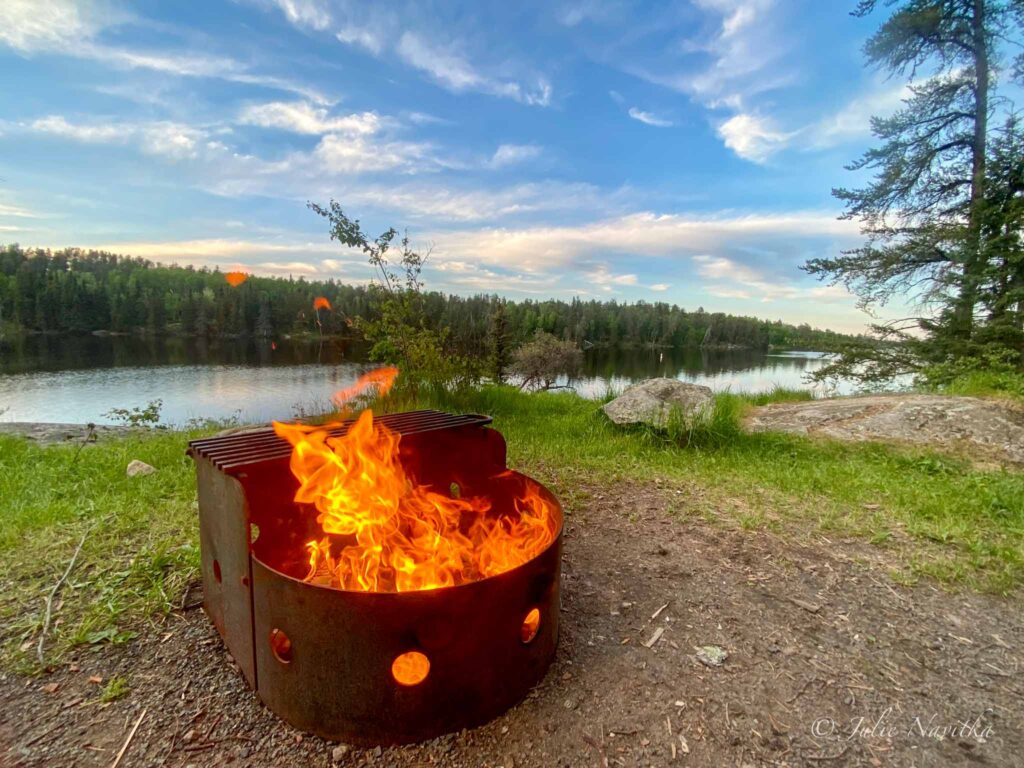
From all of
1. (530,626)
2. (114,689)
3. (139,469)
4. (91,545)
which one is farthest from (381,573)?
(139,469)

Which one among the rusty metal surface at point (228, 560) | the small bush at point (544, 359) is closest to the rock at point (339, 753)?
the rusty metal surface at point (228, 560)

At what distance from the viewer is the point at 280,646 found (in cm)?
184

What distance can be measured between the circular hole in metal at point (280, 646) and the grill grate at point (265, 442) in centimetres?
57

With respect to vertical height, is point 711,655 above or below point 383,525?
below

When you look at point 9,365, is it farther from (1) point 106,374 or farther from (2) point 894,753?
(2) point 894,753

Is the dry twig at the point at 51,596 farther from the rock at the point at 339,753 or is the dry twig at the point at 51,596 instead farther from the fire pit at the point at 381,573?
the rock at the point at 339,753

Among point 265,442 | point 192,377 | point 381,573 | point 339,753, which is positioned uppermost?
point 265,442

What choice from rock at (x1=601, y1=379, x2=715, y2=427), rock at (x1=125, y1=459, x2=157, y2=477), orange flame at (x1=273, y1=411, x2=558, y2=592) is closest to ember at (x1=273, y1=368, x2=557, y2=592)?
orange flame at (x1=273, y1=411, x2=558, y2=592)

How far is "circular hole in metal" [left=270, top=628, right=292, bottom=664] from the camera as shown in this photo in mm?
1572

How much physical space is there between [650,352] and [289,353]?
3669 cm

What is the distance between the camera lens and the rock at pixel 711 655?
188 cm

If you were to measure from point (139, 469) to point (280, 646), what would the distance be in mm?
3036

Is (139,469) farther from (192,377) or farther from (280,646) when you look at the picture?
(192,377)

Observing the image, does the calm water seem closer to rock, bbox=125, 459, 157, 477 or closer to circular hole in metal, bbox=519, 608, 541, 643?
rock, bbox=125, 459, 157, 477
